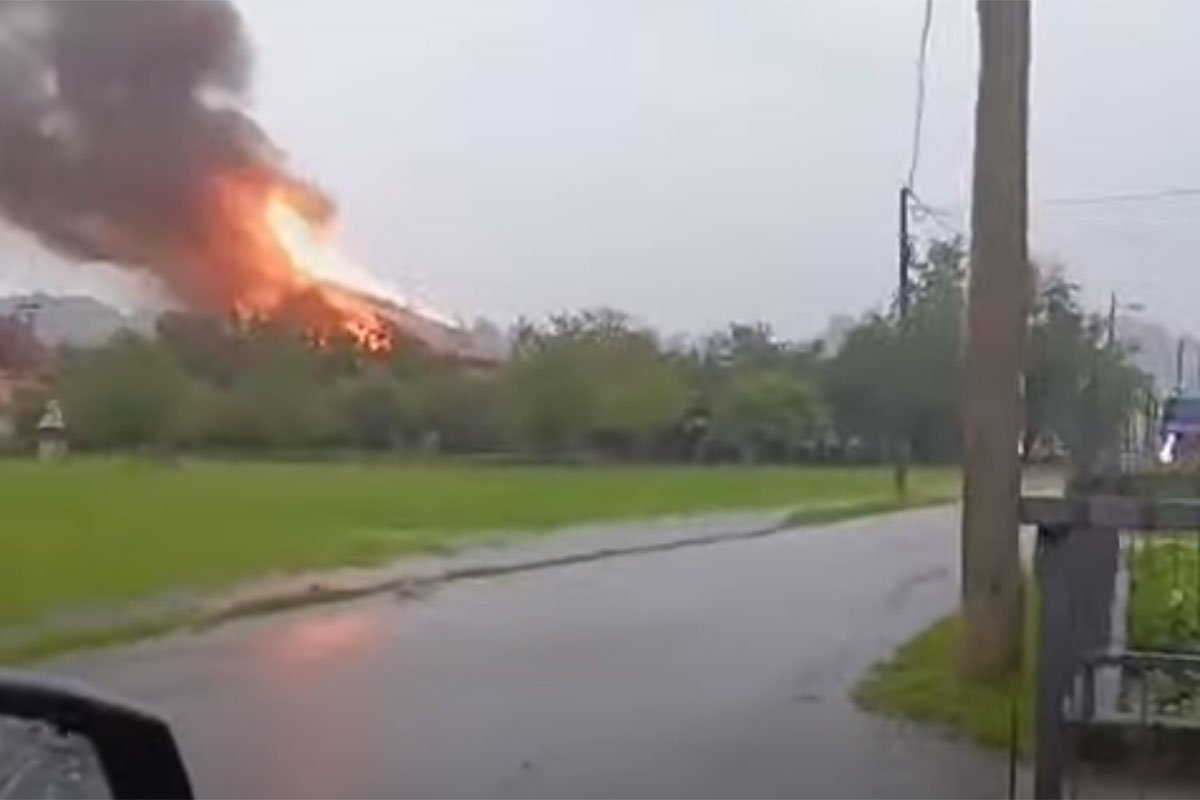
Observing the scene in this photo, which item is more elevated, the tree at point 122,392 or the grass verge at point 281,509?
the tree at point 122,392

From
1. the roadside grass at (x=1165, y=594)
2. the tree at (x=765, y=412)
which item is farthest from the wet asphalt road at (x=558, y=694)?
the tree at (x=765, y=412)

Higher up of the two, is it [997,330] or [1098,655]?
[997,330]

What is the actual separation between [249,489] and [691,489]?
55.1 feet

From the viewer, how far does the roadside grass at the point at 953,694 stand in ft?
29.4

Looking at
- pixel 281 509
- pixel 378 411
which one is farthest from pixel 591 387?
pixel 378 411

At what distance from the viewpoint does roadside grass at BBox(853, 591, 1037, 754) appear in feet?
29.4

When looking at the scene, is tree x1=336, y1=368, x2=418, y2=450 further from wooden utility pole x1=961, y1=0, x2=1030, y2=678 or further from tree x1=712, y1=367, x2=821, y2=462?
tree x1=712, y1=367, x2=821, y2=462

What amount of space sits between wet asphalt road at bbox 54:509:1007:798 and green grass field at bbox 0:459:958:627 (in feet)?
5.15

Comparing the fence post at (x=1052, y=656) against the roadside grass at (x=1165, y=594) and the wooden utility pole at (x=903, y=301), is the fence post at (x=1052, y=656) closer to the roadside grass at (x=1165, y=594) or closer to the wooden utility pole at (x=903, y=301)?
the roadside grass at (x=1165, y=594)

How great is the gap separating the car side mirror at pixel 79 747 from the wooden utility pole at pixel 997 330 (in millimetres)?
8385

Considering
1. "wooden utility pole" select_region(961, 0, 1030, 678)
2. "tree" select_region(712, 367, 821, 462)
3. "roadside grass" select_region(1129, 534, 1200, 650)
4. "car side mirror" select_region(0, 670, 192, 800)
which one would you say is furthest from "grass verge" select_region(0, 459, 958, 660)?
"car side mirror" select_region(0, 670, 192, 800)

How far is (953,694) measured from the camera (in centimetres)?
1001

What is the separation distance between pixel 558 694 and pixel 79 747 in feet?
28.1

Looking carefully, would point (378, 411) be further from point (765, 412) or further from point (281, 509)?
point (765, 412)
